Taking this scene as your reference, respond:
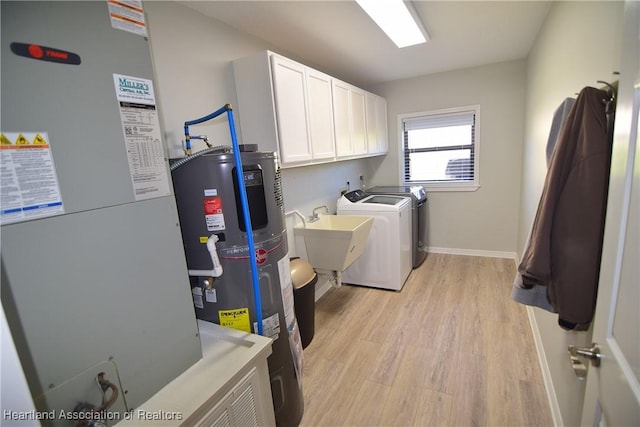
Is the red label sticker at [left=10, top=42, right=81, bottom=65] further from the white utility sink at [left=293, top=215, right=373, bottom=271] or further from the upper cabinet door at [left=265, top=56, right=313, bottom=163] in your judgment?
the white utility sink at [left=293, top=215, right=373, bottom=271]

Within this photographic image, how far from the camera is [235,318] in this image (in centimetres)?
140

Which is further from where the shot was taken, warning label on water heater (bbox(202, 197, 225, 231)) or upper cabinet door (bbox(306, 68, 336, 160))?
upper cabinet door (bbox(306, 68, 336, 160))

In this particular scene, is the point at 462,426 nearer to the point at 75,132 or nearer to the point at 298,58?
the point at 75,132

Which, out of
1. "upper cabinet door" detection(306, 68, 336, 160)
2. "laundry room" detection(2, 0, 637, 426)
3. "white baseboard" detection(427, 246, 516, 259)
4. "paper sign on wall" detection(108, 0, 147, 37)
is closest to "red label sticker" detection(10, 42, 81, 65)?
"laundry room" detection(2, 0, 637, 426)

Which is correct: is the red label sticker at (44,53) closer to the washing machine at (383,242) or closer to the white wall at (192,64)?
the white wall at (192,64)

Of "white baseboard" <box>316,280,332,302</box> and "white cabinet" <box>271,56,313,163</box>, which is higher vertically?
"white cabinet" <box>271,56,313,163</box>

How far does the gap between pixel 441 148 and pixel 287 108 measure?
9.03 feet

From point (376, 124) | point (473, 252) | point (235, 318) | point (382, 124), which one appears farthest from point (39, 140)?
point (473, 252)

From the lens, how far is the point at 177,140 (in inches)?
70.4

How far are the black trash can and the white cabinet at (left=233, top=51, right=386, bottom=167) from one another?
2.52 feet

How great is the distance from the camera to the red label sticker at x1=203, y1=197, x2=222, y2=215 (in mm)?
1284

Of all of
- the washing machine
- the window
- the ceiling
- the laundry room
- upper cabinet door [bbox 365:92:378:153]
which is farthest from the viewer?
the window

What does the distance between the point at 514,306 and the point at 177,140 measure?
3132 mm

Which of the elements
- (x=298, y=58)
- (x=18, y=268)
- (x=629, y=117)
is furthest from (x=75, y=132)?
(x=298, y=58)
